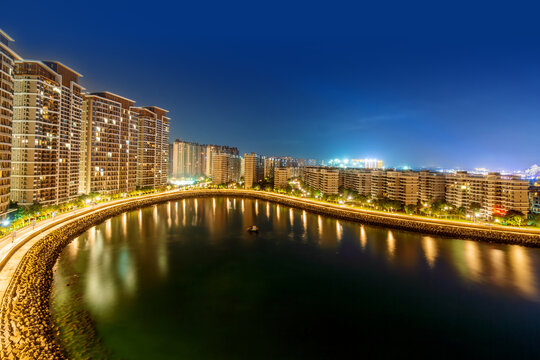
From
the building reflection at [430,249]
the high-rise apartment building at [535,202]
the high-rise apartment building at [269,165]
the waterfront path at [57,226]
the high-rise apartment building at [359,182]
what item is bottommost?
the building reflection at [430,249]

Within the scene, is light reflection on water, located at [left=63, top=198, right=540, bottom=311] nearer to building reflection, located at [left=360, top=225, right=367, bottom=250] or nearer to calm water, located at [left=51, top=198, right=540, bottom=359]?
building reflection, located at [left=360, top=225, right=367, bottom=250]

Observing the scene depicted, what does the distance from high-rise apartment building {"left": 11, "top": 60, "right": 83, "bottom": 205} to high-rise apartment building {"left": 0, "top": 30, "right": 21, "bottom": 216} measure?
17.0 ft

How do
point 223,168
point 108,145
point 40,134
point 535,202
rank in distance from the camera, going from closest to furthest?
1. point 40,134
2. point 535,202
3. point 108,145
4. point 223,168

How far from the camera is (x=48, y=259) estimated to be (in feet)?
48.3

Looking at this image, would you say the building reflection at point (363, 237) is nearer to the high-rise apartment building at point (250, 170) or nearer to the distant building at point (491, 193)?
the distant building at point (491, 193)

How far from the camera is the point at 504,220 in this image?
24.3 meters

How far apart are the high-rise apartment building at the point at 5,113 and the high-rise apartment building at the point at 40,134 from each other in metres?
5.17

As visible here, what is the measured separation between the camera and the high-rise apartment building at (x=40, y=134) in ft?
71.5

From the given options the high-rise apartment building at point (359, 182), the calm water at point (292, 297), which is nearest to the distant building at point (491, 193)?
the calm water at point (292, 297)

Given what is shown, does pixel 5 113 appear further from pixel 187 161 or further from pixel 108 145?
pixel 187 161

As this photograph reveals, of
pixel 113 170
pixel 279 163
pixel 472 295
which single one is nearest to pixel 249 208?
pixel 113 170

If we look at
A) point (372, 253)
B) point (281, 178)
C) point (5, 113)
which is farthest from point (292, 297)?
point (281, 178)

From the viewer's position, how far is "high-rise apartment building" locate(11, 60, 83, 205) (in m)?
21.8

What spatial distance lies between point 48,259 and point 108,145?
23.7 m
